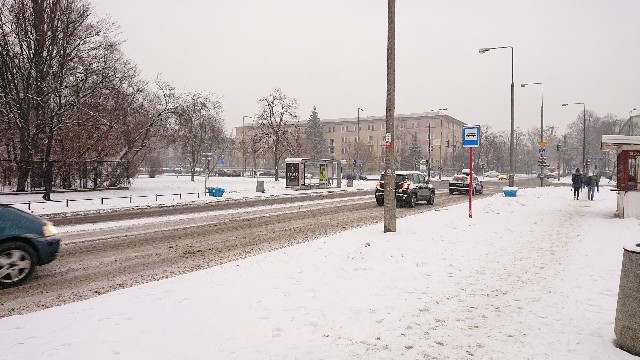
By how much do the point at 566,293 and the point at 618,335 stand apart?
7.17 ft

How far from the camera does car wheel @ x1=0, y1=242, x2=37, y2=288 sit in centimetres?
664

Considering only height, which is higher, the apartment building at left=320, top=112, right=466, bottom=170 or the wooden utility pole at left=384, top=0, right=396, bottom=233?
the apartment building at left=320, top=112, right=466, bottom=170

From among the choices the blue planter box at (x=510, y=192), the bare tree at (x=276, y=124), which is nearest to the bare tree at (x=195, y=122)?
the bare tree at (x=276, y=124)

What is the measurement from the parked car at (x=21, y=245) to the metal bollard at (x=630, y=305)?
333 inches

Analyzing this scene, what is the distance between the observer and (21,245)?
6.84 metres

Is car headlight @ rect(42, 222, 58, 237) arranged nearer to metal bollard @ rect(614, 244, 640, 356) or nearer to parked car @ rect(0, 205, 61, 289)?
parked car @ rect(0, 205, 61, 289)

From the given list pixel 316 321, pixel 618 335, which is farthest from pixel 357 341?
pixel 618 335

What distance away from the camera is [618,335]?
4.16 meters

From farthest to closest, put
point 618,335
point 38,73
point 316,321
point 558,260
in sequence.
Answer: point 38,73
point 558,260
point 316,321
point 618,335

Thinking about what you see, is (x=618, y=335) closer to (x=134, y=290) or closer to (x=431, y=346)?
(x=431, y=346)

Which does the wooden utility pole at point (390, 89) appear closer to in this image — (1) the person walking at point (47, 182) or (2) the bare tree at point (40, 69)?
(1) the person walking at point (47, 182)

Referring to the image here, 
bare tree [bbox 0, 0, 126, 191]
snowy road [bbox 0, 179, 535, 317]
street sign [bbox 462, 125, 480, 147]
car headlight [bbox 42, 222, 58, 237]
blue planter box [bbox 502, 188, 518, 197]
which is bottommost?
snowy road [bbox 0, 179, 535, 317]

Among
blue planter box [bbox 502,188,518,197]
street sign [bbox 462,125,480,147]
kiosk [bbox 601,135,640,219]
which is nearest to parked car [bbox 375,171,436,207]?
street sign [bbox 462,125,480,147]

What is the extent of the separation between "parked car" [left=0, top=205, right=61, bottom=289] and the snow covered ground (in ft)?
6.90
